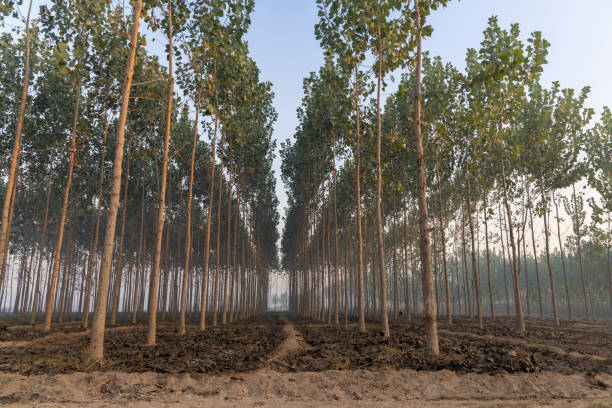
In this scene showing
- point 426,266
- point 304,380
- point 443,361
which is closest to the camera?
point 304,380

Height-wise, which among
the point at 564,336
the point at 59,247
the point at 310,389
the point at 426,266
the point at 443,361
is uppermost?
the point at 59,247

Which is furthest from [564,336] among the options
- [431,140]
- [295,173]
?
[295,173]

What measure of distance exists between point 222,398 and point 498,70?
33.4ft

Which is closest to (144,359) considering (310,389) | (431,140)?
(310,389)

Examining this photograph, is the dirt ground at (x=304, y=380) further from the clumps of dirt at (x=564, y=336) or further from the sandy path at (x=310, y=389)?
the clumps of dirt at (x=564, y=336)

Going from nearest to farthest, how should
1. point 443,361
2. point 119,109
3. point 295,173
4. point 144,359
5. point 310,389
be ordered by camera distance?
point 310,389
point 443,361
point 144,359
point 119,109
point 295,173

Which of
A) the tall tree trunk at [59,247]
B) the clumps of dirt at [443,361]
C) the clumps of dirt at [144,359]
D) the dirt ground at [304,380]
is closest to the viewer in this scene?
the dirt ground at [304,380]

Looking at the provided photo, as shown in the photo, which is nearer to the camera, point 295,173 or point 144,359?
point 144,359

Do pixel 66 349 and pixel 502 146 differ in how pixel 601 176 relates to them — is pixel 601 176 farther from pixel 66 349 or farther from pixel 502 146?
pixel 66 349

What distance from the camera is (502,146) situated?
2164 cm

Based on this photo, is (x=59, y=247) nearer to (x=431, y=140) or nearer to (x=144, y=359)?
(x=144, y=359)

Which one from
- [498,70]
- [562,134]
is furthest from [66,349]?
[562,134]

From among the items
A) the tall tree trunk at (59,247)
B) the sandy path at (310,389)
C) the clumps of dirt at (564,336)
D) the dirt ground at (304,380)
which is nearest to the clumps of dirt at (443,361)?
the dirt ground at (304,380)

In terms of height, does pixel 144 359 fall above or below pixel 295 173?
below
